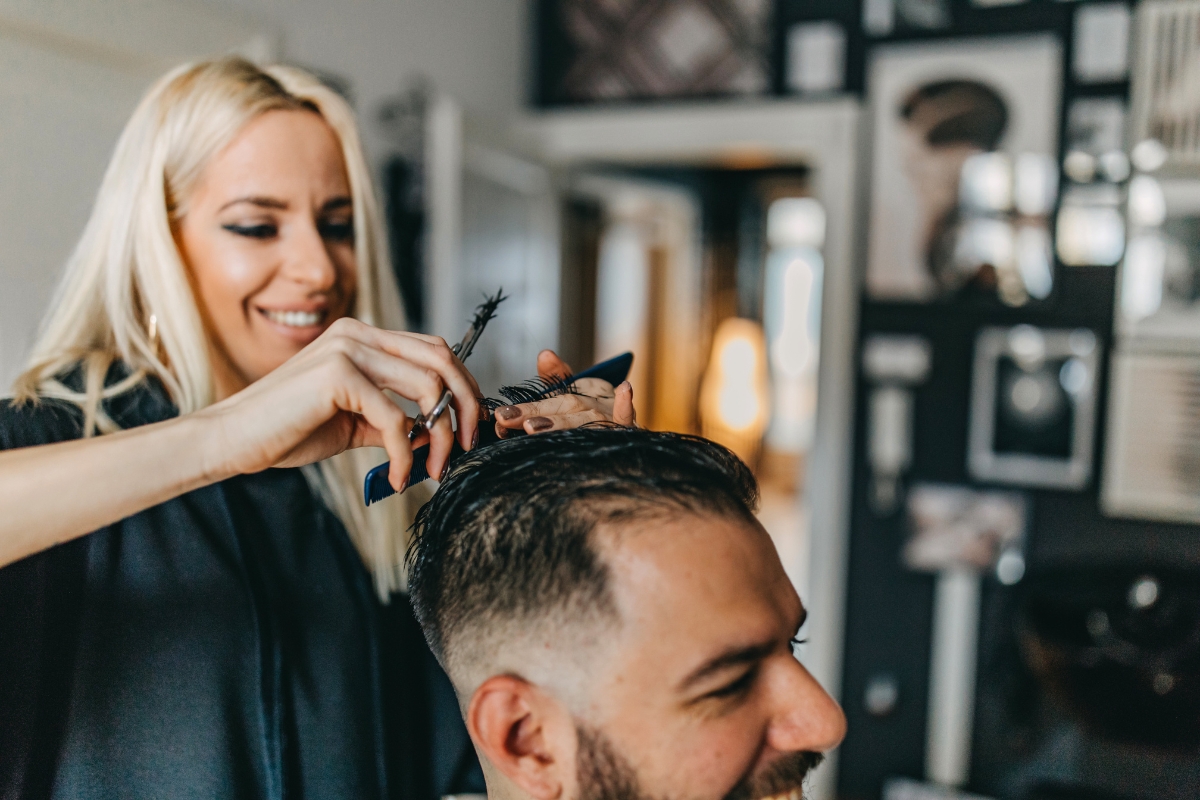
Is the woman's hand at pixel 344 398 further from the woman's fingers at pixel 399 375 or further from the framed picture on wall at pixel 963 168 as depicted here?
the framed picture on wall at pixel 963 168

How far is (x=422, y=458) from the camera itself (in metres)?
0.87

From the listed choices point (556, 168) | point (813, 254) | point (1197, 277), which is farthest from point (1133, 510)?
point (813, 254)

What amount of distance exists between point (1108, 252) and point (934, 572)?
4.37ft

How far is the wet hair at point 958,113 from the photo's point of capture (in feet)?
10.5

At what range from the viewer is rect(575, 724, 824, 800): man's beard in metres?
0.80

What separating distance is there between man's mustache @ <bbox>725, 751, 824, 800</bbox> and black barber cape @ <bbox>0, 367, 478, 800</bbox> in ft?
1.81

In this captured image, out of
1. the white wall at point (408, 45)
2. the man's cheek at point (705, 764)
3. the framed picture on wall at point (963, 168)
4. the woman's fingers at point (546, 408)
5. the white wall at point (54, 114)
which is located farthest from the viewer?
the framed picture on wall at point (963, 168)

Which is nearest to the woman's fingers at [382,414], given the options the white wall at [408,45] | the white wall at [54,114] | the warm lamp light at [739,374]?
the white wall at [54,114]

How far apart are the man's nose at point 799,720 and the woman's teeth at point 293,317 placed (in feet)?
2.63

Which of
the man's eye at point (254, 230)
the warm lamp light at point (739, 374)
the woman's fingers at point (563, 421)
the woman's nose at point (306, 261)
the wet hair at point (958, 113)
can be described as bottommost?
the warm lamp light at point (739, 374)

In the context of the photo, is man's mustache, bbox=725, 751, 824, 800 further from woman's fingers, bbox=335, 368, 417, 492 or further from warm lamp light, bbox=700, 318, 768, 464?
warm lamp light, bbox=700, 318, 768, 464

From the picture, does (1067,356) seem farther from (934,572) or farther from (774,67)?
(774,67)

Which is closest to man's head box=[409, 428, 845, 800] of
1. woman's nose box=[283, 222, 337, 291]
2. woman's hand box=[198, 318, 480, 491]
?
woman's hand box=[198, 318, 480, 491]

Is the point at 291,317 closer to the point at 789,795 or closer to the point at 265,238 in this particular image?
the point at 265,238
